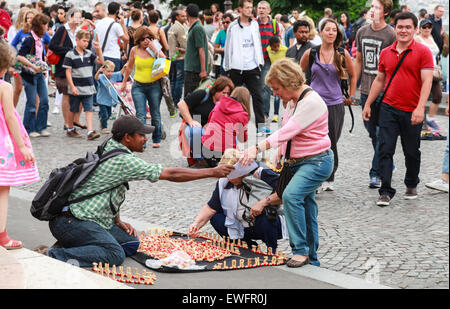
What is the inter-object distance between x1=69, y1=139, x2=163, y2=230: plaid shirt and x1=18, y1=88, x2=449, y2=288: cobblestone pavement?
4.51 feet

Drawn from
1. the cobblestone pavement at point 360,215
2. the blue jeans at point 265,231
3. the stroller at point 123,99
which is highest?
the stroller at point 123,99

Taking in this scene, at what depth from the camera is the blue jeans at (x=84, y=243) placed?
17.6ft

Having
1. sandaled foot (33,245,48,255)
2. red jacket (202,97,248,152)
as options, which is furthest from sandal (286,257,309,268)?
red jacket (202,97,248,152)

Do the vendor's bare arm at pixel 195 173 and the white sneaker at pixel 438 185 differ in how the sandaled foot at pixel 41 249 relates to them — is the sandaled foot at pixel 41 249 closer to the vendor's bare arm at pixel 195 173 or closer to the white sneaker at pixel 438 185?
the vendor's bare arm at pixel 195 173

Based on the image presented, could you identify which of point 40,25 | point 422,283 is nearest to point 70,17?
point 40,25

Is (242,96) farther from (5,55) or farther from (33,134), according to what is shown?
(33,134)

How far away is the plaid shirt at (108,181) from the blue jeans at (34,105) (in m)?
6.64

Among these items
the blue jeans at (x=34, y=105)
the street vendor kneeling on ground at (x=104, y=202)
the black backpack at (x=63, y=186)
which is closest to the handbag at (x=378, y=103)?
the street vendor kneeling on ground at (x=104, y=202)

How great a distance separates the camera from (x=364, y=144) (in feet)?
37.3

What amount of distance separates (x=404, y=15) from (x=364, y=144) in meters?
4.10

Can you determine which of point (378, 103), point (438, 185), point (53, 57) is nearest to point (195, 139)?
point (378, 103)

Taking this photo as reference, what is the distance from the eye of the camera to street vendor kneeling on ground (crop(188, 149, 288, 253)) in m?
5.71

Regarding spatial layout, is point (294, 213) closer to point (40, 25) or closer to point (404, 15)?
point (404, 15)
